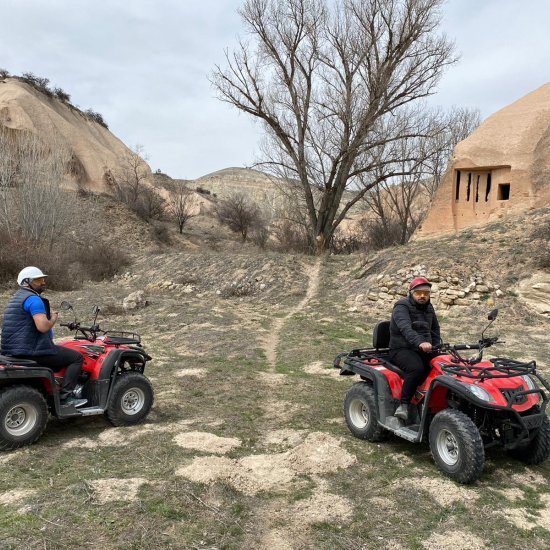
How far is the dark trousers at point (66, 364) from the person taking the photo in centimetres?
505

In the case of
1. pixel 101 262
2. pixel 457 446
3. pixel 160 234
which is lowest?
pixel 457 446

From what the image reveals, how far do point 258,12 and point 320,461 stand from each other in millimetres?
24064

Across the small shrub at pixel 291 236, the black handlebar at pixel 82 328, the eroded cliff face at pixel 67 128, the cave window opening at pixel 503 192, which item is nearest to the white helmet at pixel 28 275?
the black handlebar at pixel 82 328

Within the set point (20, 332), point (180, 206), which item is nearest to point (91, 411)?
point (20, 332)

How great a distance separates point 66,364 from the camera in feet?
17.0

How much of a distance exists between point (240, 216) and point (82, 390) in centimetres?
3998

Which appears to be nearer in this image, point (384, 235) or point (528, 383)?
point (528, 383)

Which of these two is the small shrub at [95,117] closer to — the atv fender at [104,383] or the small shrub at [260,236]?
the small shrub at [260,236]

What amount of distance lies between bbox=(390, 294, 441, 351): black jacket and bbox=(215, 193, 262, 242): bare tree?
1501 inches

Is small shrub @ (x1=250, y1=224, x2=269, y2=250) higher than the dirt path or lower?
higher

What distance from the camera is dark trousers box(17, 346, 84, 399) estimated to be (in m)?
5.05

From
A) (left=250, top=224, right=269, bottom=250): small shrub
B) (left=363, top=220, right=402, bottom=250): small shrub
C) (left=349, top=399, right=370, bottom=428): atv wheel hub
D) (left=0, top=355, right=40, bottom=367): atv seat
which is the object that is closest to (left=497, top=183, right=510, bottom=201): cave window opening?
(left=363, top=220, right=402, bottom=250): small shrub

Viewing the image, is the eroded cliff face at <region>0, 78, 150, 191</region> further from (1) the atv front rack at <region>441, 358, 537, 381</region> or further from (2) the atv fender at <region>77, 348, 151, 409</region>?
(1) the atv front rack at <region>441, 358, 537, 381</region>

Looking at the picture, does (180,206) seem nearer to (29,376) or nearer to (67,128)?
(67,128)
